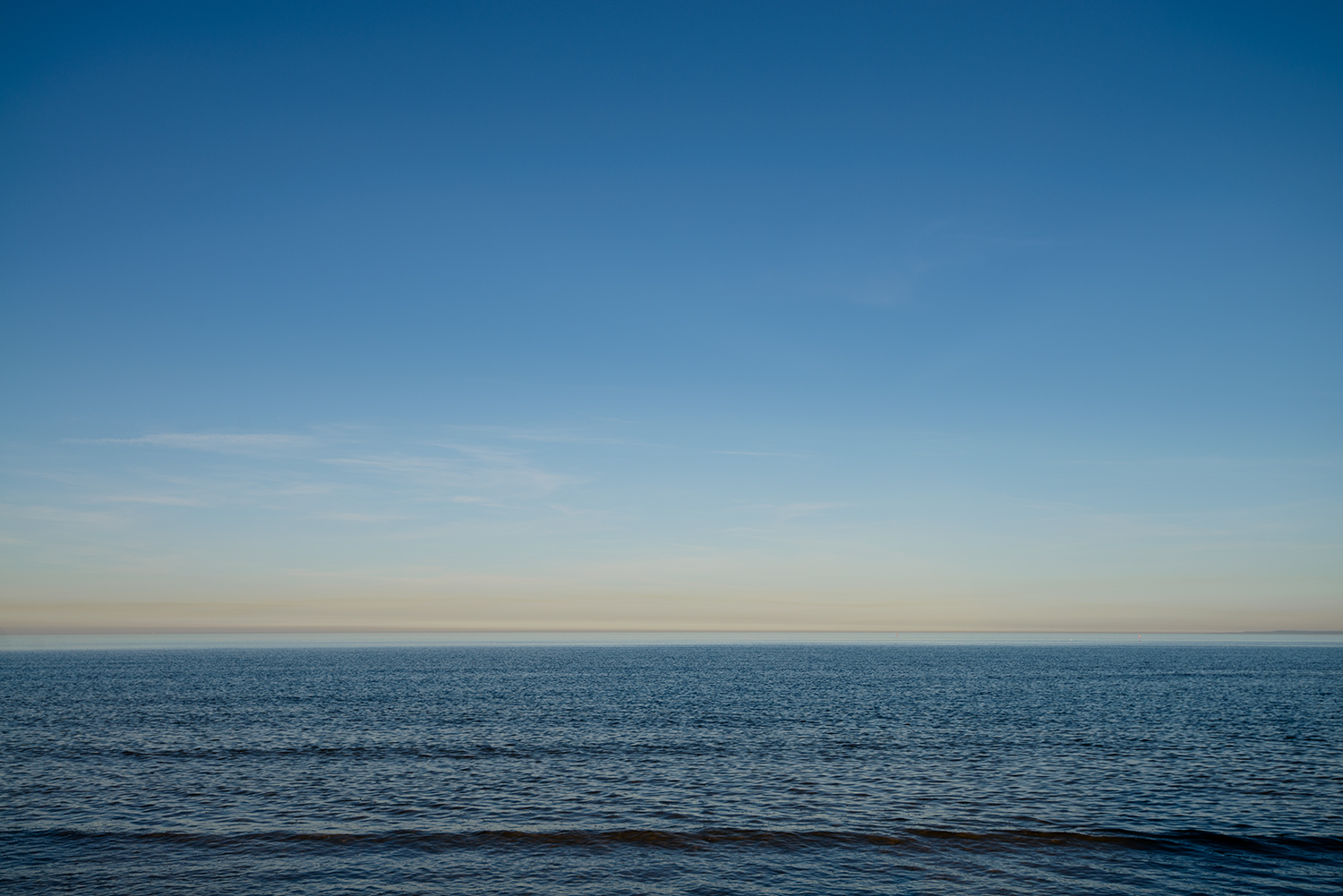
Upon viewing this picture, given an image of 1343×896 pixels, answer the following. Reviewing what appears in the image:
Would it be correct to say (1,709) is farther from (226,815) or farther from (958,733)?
(958,733)

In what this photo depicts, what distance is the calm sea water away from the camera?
2567 centimetres

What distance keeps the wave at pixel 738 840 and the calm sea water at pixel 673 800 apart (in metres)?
0.13

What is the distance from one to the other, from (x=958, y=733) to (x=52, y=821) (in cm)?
4955

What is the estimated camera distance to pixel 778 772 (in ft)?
133

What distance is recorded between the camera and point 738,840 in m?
29.2

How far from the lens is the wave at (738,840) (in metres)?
28.3

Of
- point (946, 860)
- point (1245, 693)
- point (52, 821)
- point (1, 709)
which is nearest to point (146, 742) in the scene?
point (52, 821)

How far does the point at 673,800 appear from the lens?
3478 centimetres

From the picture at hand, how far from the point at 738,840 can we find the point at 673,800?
6173mm

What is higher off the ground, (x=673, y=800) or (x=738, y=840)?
(x=738, y=840)

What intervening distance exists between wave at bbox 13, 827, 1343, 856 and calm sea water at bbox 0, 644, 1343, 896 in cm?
13

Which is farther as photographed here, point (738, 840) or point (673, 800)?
point (673, 800)

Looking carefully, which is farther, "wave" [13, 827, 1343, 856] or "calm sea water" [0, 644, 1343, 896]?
"wave" [13, 827, 1343, 856]

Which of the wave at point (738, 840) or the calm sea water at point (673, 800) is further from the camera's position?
the wave at point (738, 840)
